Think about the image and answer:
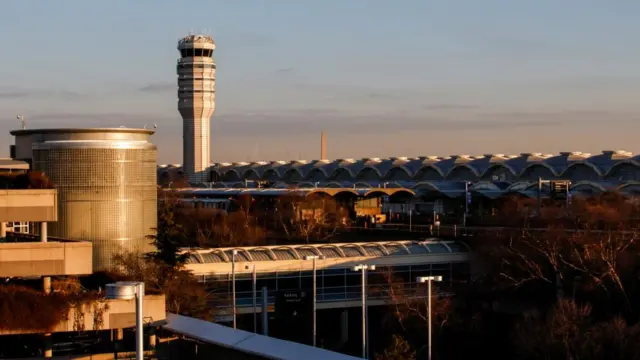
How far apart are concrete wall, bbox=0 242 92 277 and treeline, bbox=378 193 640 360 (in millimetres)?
12543

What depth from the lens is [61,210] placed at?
143 feet

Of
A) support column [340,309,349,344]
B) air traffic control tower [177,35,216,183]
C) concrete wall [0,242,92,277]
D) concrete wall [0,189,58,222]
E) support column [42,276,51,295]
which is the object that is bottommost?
support column [340,309,349,344]

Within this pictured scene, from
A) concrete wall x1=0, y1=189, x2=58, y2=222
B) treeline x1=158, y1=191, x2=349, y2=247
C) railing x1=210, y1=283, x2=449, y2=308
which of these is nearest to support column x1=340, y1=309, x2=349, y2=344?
railing x1=210, y1=283, x2=449, y2=308

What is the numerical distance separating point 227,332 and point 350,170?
339 ft

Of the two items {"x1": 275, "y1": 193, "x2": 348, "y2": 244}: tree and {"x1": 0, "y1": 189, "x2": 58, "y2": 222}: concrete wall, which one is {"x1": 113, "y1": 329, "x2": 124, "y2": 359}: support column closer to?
{"x1": 0, "y1": 189, "x2": 58, "y2": 222}: concrete wall

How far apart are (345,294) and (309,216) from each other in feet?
108

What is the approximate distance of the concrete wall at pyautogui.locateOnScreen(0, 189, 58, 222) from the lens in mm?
31297

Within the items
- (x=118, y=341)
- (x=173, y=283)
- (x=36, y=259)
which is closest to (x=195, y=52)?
(x=173, y=283)

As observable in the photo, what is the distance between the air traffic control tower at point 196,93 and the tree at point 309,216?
56.1 m

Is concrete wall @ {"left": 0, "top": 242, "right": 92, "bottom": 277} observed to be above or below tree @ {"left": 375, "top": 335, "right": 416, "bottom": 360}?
above

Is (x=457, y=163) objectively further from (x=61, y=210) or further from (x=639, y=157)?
(x=61, y=210)

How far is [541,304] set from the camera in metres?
45.8

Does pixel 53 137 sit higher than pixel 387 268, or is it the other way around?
pixel 53 137

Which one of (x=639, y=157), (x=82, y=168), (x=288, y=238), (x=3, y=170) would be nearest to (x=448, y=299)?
(x=82, y=168)
